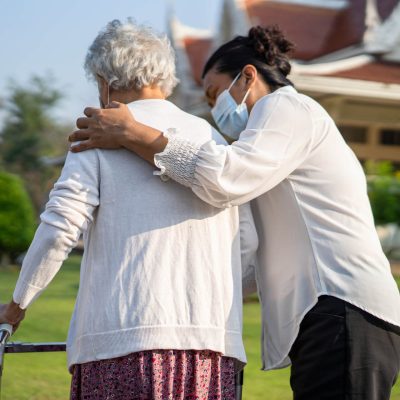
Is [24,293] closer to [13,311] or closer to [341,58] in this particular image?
[13,311]

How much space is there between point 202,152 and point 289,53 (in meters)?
0.78

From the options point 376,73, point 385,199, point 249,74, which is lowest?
point 385,199

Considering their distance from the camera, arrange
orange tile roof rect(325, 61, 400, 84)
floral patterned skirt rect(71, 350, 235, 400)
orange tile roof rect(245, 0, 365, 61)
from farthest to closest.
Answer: orange tile roof rect(245, 0, 365, 61) < orange tile roof rect(325, 61, 400, 84) < floral patterned skirt rect(71, 350, 235, 400)

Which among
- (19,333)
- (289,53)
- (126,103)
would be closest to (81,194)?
(126,103)

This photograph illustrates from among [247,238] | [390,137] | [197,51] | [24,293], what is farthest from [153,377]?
[197,51]

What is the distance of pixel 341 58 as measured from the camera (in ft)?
52.9

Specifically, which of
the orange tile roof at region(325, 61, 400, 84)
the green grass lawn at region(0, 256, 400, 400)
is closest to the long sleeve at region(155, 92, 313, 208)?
the green grass lawn at region(0, 256, 400, 400)

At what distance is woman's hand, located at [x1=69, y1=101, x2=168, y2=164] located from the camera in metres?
2.44

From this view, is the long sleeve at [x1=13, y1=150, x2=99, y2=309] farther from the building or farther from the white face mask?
the building

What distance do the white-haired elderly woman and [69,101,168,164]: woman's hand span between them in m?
0.03

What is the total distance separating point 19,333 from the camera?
24.7ft

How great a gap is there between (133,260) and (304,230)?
557mm

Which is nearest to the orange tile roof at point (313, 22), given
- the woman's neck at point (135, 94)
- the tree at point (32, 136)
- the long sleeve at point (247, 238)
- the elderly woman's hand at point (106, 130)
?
the long sleeve at point (247, 238)

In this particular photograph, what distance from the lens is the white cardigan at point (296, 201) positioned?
2475mm
